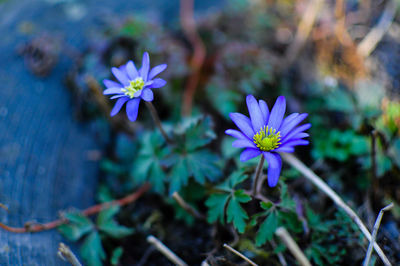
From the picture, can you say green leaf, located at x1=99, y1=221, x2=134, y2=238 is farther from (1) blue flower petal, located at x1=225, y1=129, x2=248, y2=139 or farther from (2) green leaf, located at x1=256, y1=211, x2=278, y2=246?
(1) blue flower petal, located at x1=225, y1=129, x2=248, y2=139

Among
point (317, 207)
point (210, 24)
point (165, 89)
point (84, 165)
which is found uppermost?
point (210, 24)

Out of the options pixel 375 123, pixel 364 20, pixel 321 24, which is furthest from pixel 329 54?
pixel 375 123

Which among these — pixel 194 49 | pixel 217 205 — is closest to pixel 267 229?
pixel 217 205

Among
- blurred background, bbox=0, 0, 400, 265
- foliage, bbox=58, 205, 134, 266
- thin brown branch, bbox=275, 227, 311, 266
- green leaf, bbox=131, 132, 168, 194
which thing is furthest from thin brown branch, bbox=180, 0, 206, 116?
thin brown branch, bbox=275, 227, 311, 266

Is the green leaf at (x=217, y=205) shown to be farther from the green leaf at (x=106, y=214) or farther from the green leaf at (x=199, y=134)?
the green leaf at (x=106, y=214)

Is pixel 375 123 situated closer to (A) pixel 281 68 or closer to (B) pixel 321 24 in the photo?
(A) pixel 281 68

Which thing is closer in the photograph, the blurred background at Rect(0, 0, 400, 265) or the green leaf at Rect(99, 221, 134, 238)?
the green leaf at Rect(99, 221, 134, 238)

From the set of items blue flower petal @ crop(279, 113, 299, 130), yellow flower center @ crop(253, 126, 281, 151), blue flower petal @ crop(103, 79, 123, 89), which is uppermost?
blue flower petal @ crop(103, 79, 123, 89)

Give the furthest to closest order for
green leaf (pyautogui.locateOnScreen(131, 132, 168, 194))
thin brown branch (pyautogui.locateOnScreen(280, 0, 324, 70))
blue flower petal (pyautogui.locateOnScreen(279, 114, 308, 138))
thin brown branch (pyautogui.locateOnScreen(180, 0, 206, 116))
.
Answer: thin brown branch (pyautogui.locateOnScreen(280, 0, 324, 70)) < thin brown branch (pyautogui.locateOnScreen(180, 0, 206, 116)) < green leaf (pyautogui.locateOnScreen(131, 132, 168, 194)) < blue flower petal (pyautogui.locateOnScreen(279, 114, 308, 138))
